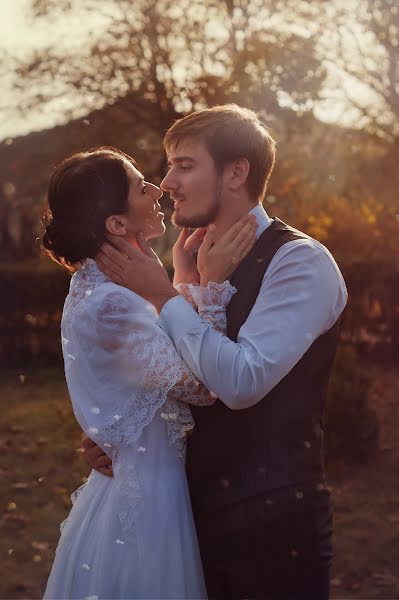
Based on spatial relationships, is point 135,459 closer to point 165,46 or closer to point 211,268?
point 211,268

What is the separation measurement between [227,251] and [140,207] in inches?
16.2

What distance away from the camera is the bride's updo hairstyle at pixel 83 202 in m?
3.55

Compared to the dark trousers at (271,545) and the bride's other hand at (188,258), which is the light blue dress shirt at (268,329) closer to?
the dark trousers at (271,545)

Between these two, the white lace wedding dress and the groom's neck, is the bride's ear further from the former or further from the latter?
the groom's neck

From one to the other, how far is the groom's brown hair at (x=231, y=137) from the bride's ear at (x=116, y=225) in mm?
473

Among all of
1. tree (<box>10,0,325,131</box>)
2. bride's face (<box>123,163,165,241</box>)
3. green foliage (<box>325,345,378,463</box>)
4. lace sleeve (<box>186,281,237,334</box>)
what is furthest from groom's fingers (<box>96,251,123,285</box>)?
tree (<box>10,0,325,131</box>)

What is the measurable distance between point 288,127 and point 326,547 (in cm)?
1214

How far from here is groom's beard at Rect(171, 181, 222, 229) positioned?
3.79 metres

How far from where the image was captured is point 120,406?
345cm

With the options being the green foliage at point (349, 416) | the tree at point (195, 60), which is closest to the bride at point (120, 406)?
the green foliage at point (349, 416)

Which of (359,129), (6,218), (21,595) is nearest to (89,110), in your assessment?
(359,129)

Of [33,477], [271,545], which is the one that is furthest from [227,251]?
[33,477]

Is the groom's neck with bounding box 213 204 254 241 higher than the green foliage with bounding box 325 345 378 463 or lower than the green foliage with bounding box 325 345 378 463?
higher

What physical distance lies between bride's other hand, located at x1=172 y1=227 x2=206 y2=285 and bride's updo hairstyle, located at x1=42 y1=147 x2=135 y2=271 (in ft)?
1.87
